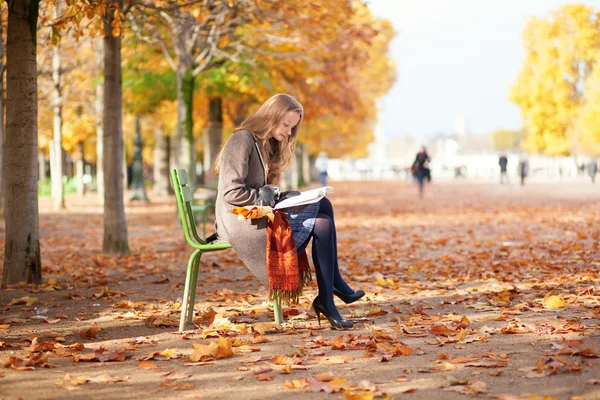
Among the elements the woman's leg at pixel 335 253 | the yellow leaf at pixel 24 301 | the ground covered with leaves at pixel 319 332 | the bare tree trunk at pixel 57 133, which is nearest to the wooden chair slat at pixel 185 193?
the ground covered with leaves at pixel 319 332

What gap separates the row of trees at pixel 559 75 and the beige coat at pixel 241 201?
60.0 metres

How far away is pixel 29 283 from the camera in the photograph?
349 inches

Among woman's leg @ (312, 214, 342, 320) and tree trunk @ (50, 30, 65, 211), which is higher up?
tree trunk @ (50, 30, 65, 211)

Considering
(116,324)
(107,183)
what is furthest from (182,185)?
(107,183)

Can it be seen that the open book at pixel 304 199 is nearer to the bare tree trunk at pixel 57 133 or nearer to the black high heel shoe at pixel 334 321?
the black high heel shoe at pixel 334 321

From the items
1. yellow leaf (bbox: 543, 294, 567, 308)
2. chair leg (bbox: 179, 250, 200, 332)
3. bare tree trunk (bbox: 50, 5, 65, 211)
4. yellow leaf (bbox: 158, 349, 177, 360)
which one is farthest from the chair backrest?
bare tree trunk (bbox: 50, 5, 65, 211)

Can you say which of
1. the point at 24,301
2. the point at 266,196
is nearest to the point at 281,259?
the point at 266,196

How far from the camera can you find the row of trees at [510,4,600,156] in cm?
6397

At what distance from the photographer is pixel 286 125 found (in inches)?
247

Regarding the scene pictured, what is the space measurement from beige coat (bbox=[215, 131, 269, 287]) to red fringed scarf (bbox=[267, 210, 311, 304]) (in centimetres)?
7

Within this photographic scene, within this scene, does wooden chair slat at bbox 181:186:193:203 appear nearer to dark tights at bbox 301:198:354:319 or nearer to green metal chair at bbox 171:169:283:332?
green metal chair at bbox 171:169:283:332

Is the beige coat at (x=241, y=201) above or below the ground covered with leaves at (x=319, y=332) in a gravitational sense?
above

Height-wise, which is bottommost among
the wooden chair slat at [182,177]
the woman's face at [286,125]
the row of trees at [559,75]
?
the wooden chair slat at [182,177]

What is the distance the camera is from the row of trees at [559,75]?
Result: 210 feet
